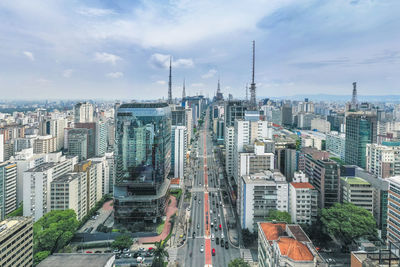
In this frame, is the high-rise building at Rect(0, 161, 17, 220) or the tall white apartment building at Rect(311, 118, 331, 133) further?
the tall white apartment building at Rect(311, 118, 331, 133)

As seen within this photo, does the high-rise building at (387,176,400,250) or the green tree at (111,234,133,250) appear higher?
the high-rise building at (387,176,400,250)

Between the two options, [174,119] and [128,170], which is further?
[174,119]

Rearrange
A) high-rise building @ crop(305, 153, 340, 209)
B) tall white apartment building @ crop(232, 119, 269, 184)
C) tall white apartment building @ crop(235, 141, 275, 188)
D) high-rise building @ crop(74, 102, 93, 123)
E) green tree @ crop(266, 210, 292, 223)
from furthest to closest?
high-rise building @ crop(74, 102, 93, 123) < tall white apartment building @ crop(232, 119, 269, 184) < tall white apartment building @ crop(235, 141, 275, 188) < high-rise building @ crop(305, 153, 340, 209) < green tree @ crop(266, 210, 292, 223)

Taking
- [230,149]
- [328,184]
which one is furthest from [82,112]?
[328,184]

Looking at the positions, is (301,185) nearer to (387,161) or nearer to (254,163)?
(254,163)

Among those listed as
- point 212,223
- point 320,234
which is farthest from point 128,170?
point 320,234

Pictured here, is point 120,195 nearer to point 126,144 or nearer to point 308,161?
point 126,144

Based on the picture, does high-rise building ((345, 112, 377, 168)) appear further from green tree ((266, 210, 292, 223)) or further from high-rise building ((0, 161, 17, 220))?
high-rise building ((0, 161, 17, 220))

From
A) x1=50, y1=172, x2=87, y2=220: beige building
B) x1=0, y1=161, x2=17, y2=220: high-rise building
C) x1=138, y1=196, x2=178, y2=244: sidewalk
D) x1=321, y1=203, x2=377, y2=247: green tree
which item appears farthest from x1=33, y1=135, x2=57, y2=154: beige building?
x1=321, y1=203, x2=377, y2=247: green tree
